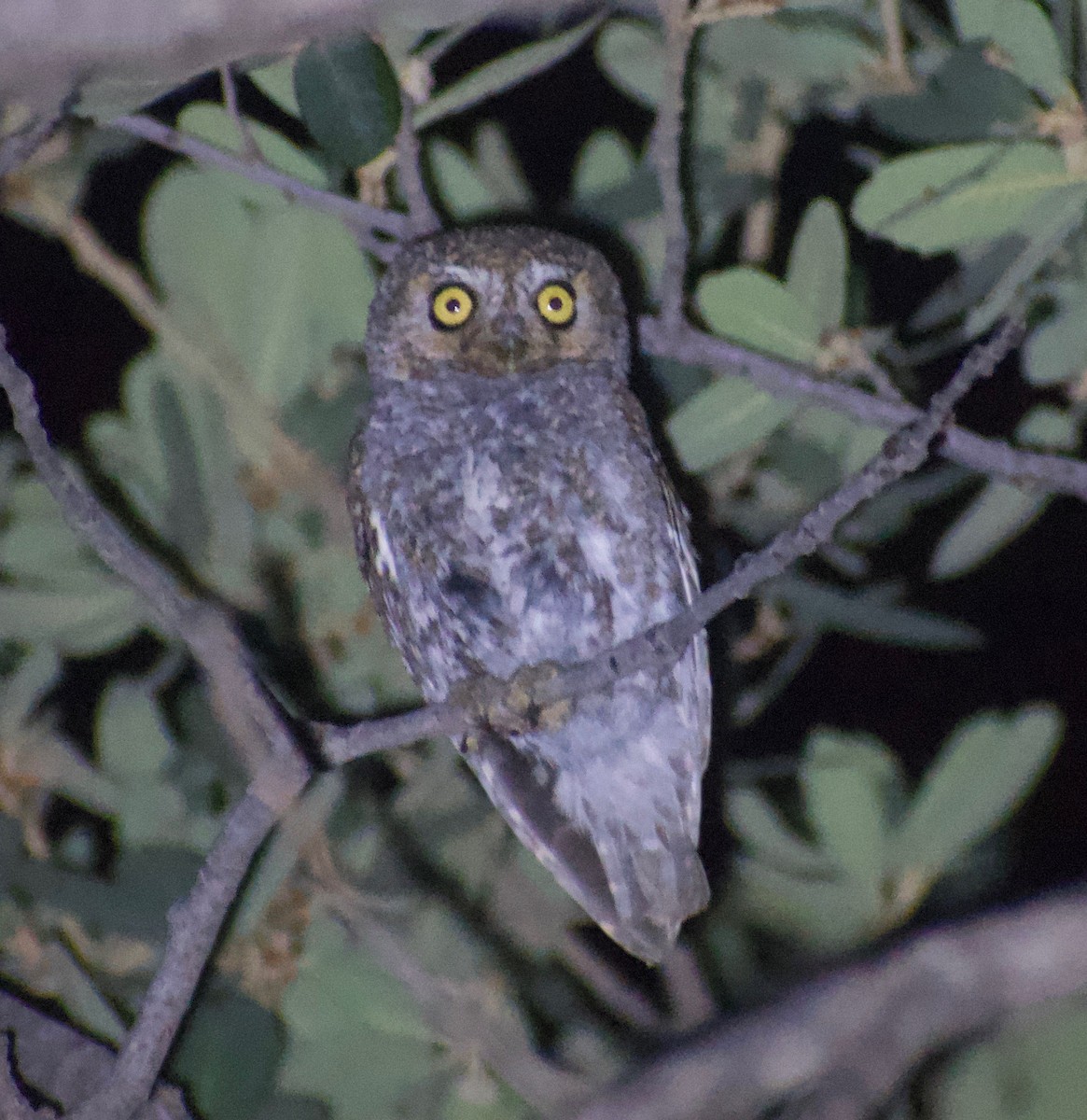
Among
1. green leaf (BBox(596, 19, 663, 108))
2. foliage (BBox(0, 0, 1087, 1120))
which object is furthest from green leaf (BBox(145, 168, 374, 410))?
green leaf (BBox(596, 19, 663, 108))

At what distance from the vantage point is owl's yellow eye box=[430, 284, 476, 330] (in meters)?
2.94

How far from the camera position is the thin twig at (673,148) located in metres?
2.21

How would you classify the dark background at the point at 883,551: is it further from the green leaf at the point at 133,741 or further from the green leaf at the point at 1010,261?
the green leaf at the point at 133,741

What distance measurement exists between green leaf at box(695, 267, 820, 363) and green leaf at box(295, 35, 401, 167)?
766mm

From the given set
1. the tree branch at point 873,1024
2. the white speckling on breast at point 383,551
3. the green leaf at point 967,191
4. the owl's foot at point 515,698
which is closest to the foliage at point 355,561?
the green leaf at point 967,191

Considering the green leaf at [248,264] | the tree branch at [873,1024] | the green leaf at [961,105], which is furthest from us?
the green leaf at [248,264]

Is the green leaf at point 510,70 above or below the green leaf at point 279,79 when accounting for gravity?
below

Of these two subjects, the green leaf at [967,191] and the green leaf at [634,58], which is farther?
the green leaf at [634,58]

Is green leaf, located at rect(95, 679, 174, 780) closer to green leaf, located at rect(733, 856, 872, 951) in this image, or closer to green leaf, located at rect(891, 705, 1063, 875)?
green leaf, located at rect(733, 856, 872, 951)

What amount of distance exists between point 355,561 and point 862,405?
1.34m

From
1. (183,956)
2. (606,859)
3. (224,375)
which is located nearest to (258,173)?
(224,375)

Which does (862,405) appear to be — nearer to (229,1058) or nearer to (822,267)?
(822,267)

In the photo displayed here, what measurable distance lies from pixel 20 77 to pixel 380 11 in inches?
10.8

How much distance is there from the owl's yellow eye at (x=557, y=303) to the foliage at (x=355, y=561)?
1.01 feet
